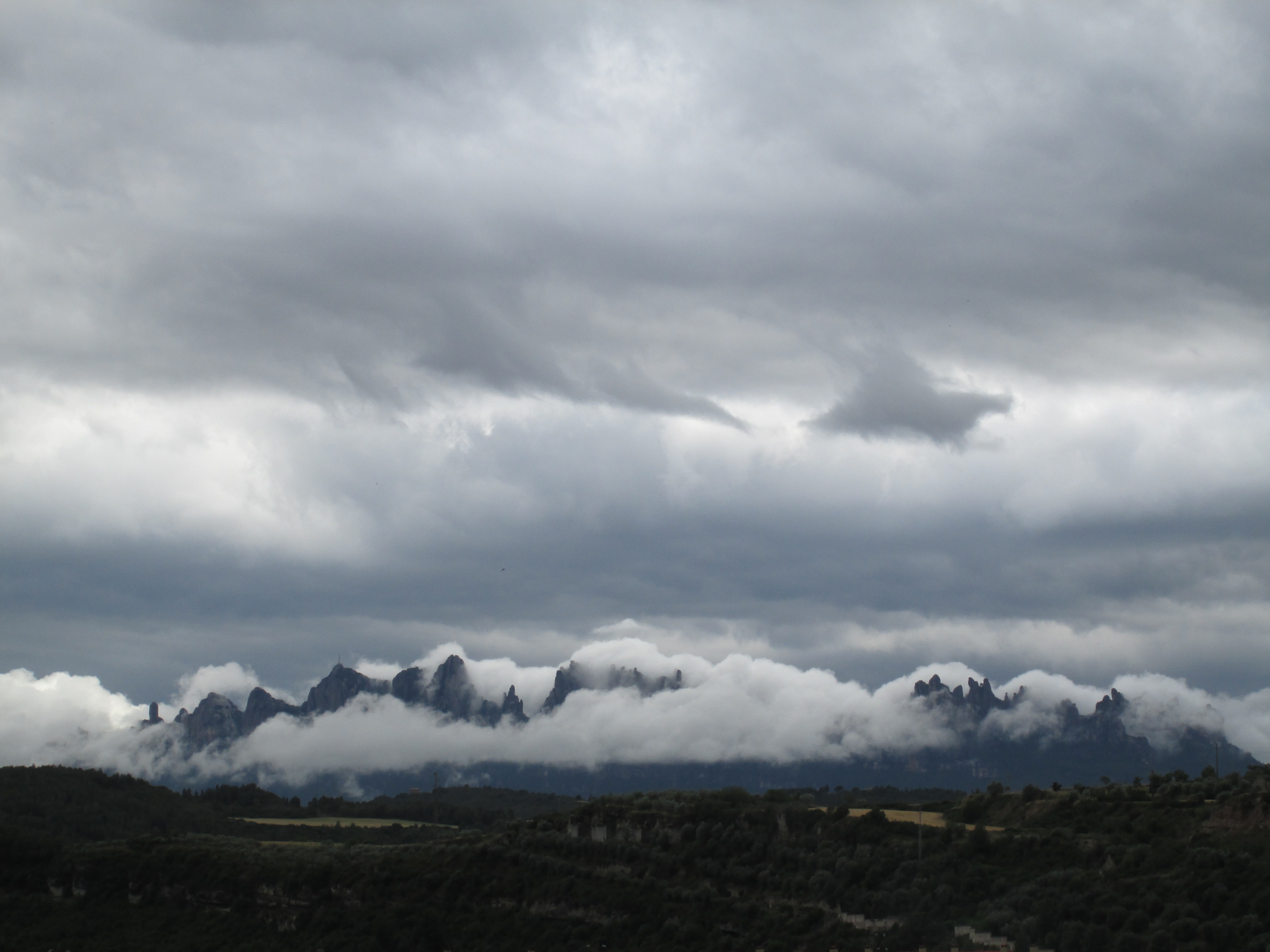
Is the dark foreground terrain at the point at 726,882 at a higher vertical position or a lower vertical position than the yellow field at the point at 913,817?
lower

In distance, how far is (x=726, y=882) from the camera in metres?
77.8

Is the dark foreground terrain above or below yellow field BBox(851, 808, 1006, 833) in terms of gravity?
below

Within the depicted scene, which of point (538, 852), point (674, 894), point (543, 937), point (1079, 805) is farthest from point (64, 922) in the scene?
point (1079, 805)

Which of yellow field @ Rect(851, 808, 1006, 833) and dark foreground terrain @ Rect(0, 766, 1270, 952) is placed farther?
yellow field @ Rect(851, 808, 1006, 833)

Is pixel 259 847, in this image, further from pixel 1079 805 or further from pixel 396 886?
pixel 1079 805

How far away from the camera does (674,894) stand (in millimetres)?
78812

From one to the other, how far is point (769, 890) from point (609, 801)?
2933 centimetres

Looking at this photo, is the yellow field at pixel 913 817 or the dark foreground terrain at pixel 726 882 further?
the yellow field at pixel 913 817

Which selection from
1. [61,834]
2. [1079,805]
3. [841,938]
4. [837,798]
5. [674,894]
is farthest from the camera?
[61,834]

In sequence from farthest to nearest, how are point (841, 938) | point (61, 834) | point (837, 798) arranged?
point (61, 834) → point (837, 798) → point (841, 938)

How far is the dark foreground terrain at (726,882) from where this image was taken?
185 ft

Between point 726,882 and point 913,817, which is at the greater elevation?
point 913,817

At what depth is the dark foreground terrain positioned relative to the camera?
56500 mm

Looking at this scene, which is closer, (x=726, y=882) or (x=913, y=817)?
(x=726, y=882)
